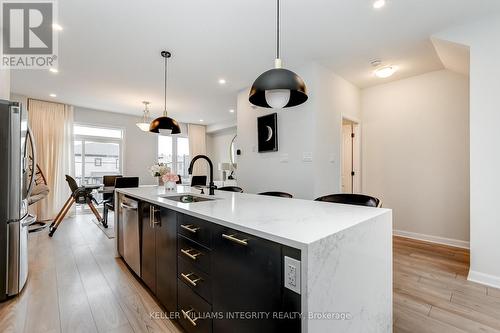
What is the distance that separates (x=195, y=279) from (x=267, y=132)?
9.03 feet

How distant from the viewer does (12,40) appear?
2584 mm

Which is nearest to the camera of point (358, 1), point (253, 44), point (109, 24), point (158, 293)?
point (158, 293)

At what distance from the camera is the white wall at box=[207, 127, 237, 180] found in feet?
25.5

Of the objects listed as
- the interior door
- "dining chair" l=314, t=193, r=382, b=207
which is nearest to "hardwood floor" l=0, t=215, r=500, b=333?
"dining chair" l=314, t=193, r=382, b=207

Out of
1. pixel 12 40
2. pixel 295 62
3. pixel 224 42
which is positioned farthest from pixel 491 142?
pixel 12 40

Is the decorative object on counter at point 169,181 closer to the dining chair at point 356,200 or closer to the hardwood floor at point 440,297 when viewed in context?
the dining chair at point 356,200

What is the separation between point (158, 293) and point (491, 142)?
11.1 ft

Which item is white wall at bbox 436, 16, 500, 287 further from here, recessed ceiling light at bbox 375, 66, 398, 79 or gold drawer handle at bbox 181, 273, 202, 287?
gold drawer handle at bbox 181, 273, 202, 287

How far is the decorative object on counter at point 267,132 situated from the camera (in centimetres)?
365

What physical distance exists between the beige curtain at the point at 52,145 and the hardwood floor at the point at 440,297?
6.39 m

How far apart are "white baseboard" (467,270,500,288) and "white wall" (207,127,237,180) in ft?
20.7

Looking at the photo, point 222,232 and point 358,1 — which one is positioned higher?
point 358,1

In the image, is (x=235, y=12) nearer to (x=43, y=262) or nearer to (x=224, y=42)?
(x=224, y=42)

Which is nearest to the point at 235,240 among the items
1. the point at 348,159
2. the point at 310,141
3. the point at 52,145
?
the point at 310,141
